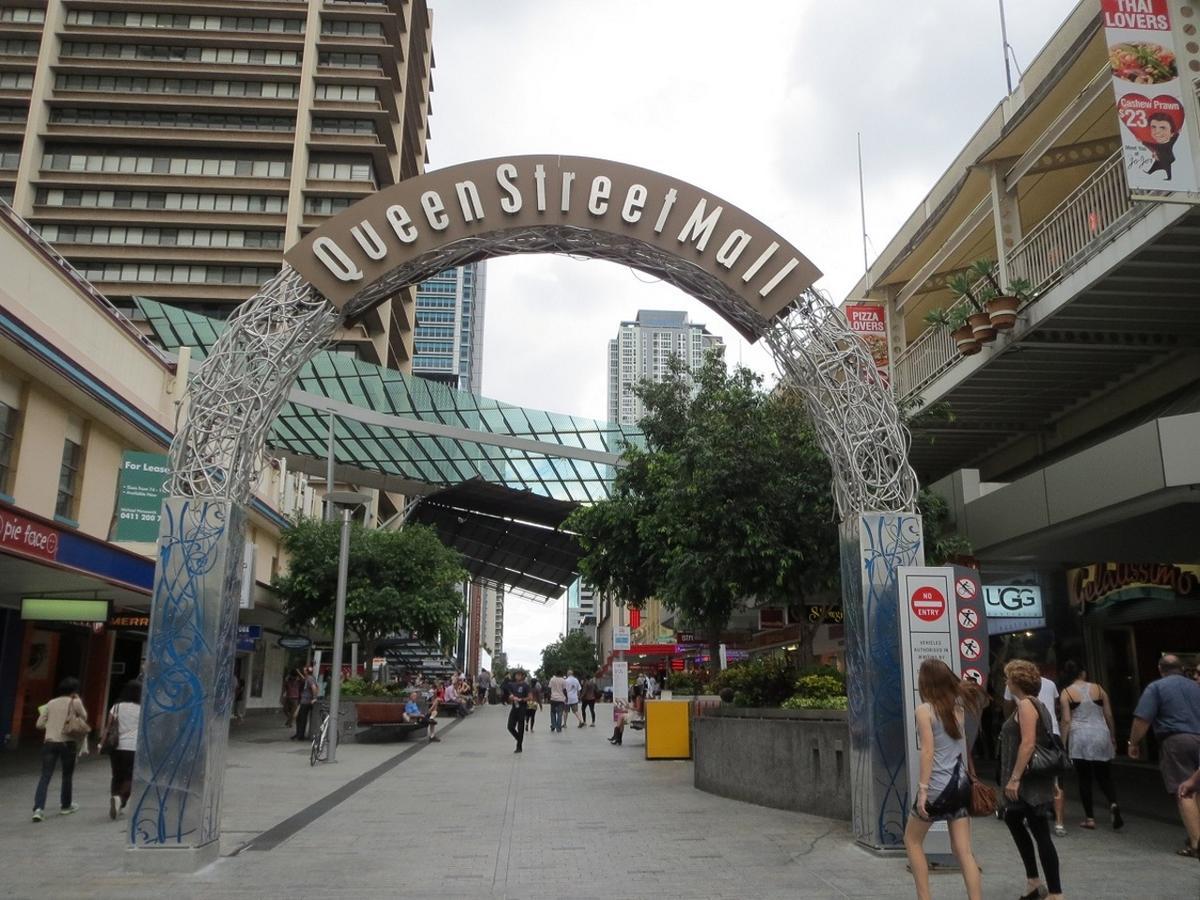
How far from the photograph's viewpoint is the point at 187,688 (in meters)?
7.84

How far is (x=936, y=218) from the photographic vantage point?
17047 mm

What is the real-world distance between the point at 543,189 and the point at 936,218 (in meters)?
10.2

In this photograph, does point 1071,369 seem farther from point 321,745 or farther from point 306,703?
point 306,703

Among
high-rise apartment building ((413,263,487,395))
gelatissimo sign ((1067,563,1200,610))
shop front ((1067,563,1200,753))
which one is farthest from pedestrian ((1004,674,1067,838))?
Result: high-rise apartment building ((413,263,487,395))

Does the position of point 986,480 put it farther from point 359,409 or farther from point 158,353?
point 359,409

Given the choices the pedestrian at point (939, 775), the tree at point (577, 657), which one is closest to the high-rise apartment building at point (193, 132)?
the pedestrian at point (939, 775)

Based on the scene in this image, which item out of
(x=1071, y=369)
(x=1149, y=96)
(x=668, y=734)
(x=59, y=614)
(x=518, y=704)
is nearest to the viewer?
(x=1149, y=96)

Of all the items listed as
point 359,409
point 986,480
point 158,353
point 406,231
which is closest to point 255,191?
point 359,409

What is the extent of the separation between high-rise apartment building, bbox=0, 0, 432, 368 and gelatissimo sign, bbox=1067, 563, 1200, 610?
143 feet

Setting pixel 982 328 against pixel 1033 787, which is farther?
pixel 982 328

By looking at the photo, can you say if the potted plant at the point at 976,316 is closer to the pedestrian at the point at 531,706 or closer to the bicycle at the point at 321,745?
the bicycle at the point at 321,745

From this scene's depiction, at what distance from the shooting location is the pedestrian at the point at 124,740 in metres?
9.89

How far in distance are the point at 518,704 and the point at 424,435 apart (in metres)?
20.3

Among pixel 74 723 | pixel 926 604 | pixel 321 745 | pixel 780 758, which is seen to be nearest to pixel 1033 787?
pixel 926 604
